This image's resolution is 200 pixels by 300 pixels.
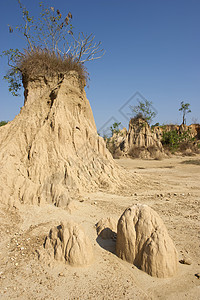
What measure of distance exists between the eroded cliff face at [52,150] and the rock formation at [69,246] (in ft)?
5.95

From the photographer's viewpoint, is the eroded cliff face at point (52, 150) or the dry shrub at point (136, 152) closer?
the eroded cliff face at point (52, 150)

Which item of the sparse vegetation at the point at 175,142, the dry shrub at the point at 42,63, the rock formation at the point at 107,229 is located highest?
the dry shrub at the point at 42,63

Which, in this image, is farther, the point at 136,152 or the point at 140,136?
the point at 140,136

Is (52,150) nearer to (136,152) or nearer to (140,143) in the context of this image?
(136,152)

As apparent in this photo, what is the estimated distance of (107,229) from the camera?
136 inches

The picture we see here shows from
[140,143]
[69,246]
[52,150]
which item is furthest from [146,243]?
[140,143]

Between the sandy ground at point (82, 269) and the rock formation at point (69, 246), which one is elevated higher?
the rock formation at point (69, 246)

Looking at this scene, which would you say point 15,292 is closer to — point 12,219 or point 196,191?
point 12,219

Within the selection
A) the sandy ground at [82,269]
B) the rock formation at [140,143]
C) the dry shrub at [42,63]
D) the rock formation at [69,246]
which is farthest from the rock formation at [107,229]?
the rock formation at [140,143]

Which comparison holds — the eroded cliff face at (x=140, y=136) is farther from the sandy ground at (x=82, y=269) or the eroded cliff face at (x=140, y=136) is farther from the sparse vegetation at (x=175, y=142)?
the sandy ground at (x=82, y=269)

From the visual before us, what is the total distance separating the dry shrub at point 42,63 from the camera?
672 centimetres

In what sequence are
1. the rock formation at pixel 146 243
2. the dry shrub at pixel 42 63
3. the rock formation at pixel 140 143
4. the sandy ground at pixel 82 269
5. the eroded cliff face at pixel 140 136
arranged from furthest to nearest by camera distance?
1. the eroded cliff face at pixel 140 136
2. the rock formation at pixel 140 143
3. the dry shrub at pixel 42 63
4. the rock formation at pixel 146 243
5. the sandy ground at pixel 82 269

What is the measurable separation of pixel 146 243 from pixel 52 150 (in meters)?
3.89

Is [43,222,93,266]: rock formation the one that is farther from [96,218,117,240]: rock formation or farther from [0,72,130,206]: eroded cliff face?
[0,72,130,206]: eroded cliff face
